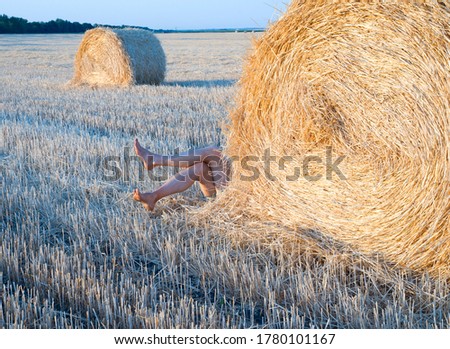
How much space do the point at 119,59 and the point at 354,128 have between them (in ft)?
33.3

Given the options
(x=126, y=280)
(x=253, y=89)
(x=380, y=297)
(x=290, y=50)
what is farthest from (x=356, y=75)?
(x=126, y=280)

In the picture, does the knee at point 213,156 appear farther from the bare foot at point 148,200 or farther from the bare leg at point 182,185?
the bare foot at point 148,200

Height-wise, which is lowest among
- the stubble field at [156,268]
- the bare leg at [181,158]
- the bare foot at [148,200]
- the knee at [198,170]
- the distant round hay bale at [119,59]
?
the stubble field at [156,268]

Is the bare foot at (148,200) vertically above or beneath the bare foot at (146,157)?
beneath

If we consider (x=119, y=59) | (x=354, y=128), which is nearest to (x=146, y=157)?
(x=354, y=128)

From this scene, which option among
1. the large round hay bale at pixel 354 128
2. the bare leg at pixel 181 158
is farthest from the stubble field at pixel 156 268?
the bare leg at pixel 181 158

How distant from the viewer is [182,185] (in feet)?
14.0

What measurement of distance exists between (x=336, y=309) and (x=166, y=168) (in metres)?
3.06

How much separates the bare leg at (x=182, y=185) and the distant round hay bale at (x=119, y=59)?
8.64 metres

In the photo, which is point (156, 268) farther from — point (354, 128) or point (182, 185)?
point (354, 128)

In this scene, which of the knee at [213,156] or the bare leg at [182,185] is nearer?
the bare leg at [182,185]

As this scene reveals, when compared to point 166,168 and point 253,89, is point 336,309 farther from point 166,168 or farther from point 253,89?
point 166,168

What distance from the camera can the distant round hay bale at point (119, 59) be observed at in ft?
42.0

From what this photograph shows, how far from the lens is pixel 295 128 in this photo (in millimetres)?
3779
